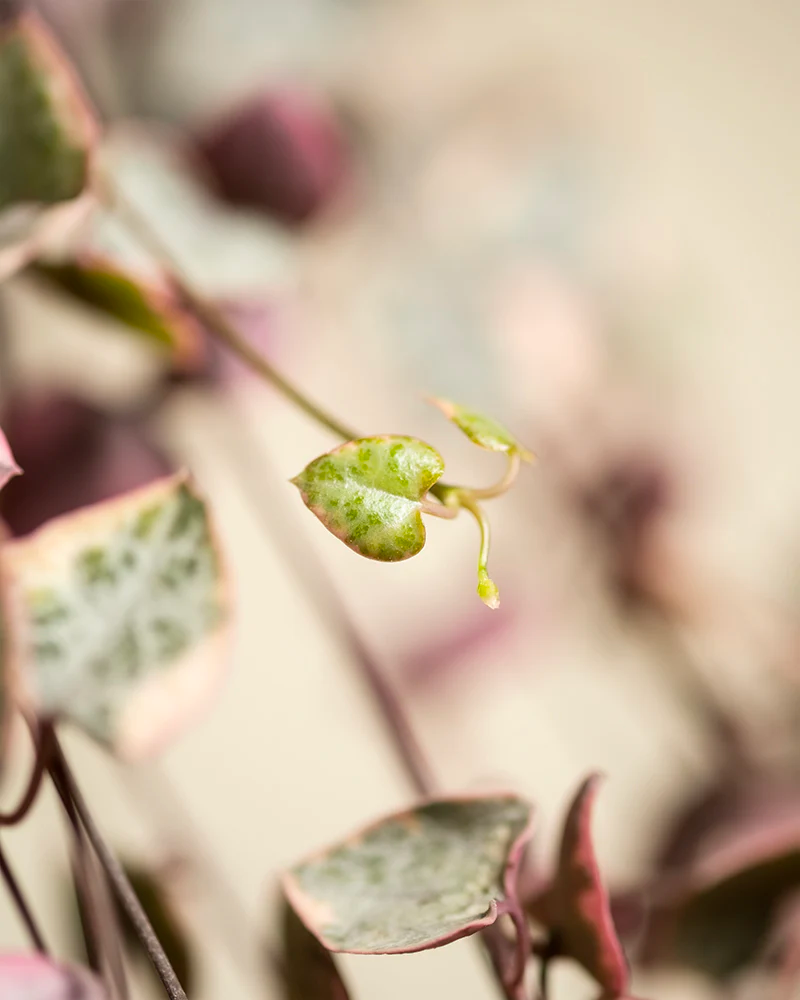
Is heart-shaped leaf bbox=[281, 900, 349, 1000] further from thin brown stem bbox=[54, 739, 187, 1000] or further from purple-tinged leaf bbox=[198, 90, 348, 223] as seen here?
purple-tinged leaf bbox=[198, 90, 348, 223]

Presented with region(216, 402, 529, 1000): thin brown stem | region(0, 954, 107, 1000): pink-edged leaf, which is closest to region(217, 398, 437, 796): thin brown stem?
region(216, 402, 529, 1000): thin brown stem

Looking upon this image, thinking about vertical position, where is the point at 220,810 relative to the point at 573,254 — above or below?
below

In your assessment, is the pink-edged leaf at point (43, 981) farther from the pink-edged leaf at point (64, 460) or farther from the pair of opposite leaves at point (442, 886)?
the pink-edged leaf at point (64, 460)

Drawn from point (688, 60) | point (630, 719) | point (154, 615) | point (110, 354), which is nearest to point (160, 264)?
point (154, 615)

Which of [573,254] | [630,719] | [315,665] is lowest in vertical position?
[630,719]

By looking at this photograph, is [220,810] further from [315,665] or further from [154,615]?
[154,615]

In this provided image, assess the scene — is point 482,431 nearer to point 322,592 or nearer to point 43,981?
point 43,981

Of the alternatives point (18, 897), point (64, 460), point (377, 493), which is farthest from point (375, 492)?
point (64, 460)
